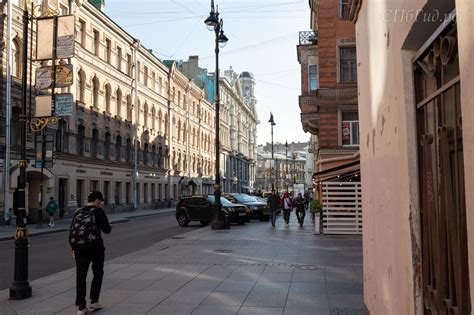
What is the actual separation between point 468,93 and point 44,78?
878cm

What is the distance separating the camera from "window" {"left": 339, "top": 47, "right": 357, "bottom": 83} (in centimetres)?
2548

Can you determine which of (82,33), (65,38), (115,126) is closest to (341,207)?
(65,38)

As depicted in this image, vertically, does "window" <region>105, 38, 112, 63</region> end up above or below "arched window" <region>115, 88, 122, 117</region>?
above

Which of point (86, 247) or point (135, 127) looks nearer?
point (86, 247)

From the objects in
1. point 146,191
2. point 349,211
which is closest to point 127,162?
point 146,191

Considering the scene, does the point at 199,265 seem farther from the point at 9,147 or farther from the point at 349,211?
the point at 9,147

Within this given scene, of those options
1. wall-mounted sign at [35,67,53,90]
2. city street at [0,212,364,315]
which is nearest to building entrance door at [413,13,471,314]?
city street at [0,212,364,315]

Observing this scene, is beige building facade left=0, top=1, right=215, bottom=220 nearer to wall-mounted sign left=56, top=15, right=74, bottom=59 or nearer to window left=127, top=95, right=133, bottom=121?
window left=127, top=95, right=133, bottom=121

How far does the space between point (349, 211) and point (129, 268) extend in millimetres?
10529

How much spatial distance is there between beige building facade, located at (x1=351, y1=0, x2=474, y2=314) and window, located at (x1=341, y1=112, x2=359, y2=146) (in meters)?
20.2

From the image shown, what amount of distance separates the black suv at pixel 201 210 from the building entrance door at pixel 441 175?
2234 cm

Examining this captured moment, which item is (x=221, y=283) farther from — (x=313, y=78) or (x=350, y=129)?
(x=313, y=78)

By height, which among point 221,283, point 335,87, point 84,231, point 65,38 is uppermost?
point 335,87

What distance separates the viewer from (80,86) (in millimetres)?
36500
